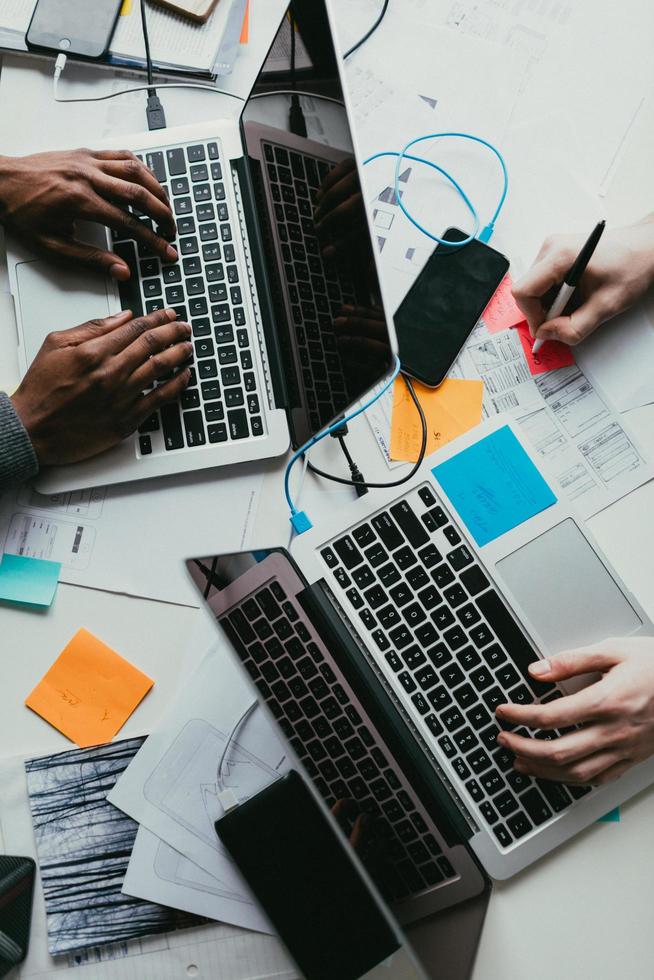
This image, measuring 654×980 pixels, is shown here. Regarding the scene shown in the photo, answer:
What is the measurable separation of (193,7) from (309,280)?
50 cm

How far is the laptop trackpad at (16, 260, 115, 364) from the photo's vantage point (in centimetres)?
105

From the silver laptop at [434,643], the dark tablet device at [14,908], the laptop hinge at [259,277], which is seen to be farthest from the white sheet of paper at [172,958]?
the laptop hinge at [259,277]

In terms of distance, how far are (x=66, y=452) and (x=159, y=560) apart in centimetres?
19

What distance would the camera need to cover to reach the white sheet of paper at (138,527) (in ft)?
3.37

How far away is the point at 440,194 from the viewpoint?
3.65 feet

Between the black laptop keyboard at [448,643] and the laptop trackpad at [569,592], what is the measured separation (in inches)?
1.6

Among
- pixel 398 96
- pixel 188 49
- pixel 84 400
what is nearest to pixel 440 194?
pixel 398 96

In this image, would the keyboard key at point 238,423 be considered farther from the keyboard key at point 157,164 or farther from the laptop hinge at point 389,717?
the keyboard key at point 157,164

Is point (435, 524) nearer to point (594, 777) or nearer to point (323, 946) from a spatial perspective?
point (594, 777)

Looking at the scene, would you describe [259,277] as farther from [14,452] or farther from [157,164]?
[14,452]

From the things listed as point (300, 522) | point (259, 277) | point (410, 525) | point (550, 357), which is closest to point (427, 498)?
point (410, 525)

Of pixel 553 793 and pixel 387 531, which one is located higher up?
pixel 387 531

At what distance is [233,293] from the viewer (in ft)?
3.41

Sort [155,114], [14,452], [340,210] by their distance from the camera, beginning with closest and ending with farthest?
[340,210] → [14,452] → [155,114]
